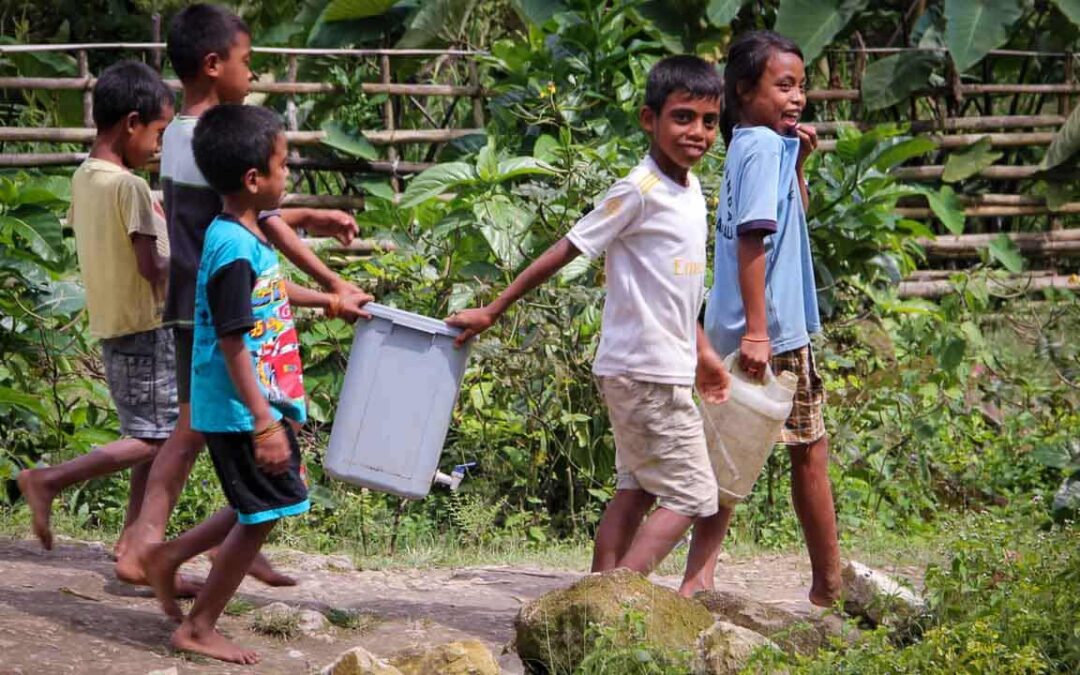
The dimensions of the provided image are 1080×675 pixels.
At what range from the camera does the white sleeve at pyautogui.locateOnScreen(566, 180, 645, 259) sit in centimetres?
371

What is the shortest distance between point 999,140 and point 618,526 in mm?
5802

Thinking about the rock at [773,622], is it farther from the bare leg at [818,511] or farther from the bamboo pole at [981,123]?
the bamboo pole at [981,123]

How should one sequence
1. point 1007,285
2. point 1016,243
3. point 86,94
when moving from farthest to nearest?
point 1016,243, point 1007,285, point 86,94

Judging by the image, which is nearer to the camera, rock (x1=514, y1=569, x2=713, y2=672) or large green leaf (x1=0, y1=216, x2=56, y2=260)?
rock (x1=514, y1=569, x2=713, y2=672)

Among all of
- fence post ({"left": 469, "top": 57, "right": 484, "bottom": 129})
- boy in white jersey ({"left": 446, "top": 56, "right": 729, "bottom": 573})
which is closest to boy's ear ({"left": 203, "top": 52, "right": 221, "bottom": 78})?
boy in white jersey ({"left": 446, "top": 56, "right": 729, "bottom": 573})

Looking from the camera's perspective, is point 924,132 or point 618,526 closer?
point 618,526

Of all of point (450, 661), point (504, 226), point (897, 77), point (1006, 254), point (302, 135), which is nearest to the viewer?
point (450, 661)

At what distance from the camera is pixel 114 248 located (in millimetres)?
4148

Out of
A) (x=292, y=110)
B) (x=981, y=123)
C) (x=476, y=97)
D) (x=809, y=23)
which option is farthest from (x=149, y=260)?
(x=981, y=123)

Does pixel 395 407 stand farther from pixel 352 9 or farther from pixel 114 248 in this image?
pixel 352 9

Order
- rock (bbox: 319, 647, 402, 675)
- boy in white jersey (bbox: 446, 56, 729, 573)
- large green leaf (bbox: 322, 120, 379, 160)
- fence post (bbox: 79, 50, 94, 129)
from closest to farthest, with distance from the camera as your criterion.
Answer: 1. rock (bbox: 319, 647, 402, 675)
2. boy in white jersey (bbox: 446, 56, 729, 573)
3. fence post (bbox: 79, 50, 94, 129)
4. large green leaf (bbox: 322, 120, 379, 160)

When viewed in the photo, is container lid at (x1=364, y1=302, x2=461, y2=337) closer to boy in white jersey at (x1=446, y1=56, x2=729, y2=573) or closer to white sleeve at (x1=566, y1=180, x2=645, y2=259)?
boy in white jersey at (x1=446, y1=56, x2=729, y2=573)

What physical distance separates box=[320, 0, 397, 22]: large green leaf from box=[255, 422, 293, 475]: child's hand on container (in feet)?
18.7

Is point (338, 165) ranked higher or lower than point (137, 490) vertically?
higher
